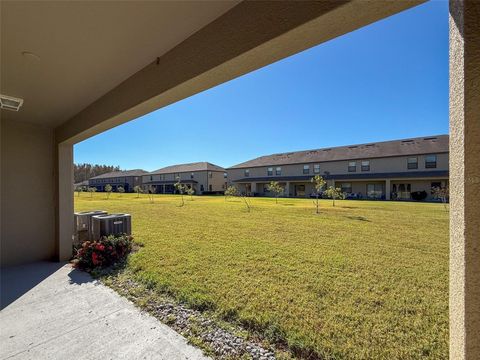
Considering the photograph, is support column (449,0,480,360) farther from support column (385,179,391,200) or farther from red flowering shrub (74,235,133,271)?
support column (385,179,391,200)

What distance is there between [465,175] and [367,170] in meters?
33.0

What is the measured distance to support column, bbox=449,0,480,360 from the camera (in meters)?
0.99

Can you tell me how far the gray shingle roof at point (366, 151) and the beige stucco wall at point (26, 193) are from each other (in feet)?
106

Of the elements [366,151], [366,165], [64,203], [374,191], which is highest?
[366,151]

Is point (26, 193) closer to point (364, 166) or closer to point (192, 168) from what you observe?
point (364, 166)

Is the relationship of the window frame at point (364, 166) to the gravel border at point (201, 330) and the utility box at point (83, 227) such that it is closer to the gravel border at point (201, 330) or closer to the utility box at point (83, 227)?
the utility box at point (83, 227)

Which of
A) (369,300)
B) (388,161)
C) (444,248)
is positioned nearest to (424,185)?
(388,161)

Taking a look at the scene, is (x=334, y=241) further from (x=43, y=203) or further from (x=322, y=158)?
(x=322, y=158)

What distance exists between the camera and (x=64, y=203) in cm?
552

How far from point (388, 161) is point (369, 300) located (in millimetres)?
29865

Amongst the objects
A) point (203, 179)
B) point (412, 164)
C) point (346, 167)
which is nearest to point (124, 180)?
point (203, 179)

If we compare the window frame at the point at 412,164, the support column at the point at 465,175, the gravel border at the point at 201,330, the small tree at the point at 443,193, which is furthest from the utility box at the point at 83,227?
the window frame at the point at 412,164

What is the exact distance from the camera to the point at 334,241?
7.38 m

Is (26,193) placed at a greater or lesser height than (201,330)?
greater
